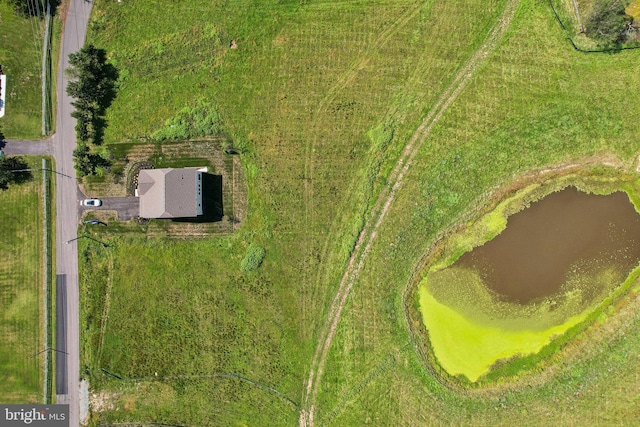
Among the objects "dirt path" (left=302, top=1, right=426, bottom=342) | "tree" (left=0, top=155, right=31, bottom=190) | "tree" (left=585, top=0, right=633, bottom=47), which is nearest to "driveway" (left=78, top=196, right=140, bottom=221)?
Result: "tree" (left=0, top=155, right=31, bottom=190)

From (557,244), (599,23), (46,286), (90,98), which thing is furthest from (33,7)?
(557,244)

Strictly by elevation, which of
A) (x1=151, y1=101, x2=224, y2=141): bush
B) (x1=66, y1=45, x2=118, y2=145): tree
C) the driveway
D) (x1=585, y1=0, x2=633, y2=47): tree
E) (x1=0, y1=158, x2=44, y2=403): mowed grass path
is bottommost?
(x1=0, y1=158, x2=44, y2=403): mowed grass path

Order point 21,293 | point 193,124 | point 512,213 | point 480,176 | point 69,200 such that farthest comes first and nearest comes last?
point 69,200, point 21,293, point 193,124, point 480,176, point 512,213

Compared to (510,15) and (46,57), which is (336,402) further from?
(46,57)

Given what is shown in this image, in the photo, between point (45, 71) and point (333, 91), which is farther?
point (45, 71)

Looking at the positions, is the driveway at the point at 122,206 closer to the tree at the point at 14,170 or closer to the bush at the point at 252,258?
the tree at the point at 14,170

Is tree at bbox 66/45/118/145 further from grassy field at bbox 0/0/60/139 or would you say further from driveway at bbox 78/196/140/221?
driveway at bbox 78/196/140/221

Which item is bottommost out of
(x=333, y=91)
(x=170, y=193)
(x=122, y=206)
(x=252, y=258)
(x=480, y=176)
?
(x=252, y=258)

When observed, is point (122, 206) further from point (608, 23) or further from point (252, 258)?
point (608, 23)
